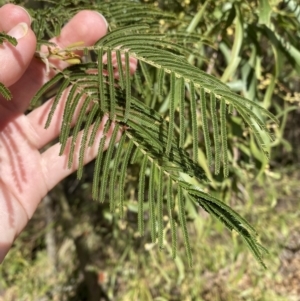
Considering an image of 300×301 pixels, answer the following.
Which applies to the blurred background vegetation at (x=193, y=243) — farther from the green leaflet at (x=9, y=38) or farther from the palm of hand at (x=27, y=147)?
the green leaflet at (x=9, y=38)

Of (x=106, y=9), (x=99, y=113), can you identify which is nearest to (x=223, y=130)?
(x=99, y=113)

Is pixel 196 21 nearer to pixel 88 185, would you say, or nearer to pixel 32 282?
pixel 88 185

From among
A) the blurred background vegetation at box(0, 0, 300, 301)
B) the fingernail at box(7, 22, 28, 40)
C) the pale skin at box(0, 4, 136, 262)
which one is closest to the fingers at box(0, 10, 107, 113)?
the pale skin at box(0, 4, 136, 262)

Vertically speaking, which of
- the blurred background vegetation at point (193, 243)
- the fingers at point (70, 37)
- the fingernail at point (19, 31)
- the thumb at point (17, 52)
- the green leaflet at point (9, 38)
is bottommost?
the blurred background vegetation at point (193, 243)

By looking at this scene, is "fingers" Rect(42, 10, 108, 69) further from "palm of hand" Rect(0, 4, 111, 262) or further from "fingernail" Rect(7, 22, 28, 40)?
"fingernail" Rect(7, 22, 28, 40)

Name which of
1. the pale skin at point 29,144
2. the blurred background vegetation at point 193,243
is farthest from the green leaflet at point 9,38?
the blurred background vegetation at point 193,243

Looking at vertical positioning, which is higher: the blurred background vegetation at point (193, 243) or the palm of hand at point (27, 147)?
the palm of hand at point (27, 147)
